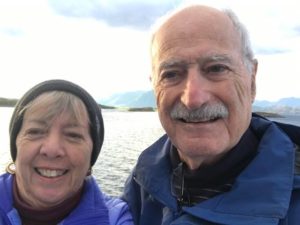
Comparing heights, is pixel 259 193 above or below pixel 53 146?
below

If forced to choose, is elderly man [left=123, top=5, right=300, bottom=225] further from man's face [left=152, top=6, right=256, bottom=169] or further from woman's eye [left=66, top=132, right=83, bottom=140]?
woman's eye [left=66, top=132, right=83, bottom=140]

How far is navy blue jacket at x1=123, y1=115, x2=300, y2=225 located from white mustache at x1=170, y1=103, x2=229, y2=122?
1.42ft

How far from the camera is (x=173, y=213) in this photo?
334cm

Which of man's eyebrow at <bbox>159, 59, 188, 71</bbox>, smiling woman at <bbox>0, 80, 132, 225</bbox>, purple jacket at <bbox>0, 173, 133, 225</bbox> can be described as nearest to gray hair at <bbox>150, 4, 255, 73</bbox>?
man's eyebrow at <bbox>159, 59, 188, 71</bbox>

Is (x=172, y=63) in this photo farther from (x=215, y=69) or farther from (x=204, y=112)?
(x=204, y=112)

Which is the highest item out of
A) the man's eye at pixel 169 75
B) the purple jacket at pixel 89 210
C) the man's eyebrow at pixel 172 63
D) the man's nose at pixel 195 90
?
the man's eyebrow at pixel 172 63

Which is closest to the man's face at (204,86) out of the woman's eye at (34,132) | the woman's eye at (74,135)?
the woman's eye at (74,135)

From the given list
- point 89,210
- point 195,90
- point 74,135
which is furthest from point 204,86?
point 89,210

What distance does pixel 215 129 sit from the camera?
318 cm

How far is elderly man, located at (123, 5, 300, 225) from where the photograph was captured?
3000 millimetres

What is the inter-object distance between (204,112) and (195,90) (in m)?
0.19

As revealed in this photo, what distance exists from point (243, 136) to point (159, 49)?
102 centimetres

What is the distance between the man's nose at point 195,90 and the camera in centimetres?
312

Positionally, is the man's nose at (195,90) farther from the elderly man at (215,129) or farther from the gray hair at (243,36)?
the gray hair at (243,36)
